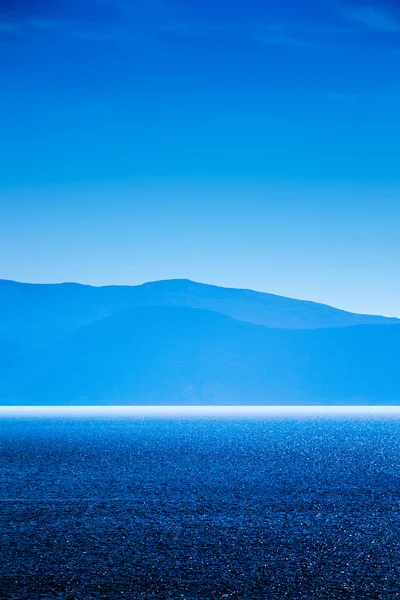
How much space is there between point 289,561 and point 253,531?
8489mm

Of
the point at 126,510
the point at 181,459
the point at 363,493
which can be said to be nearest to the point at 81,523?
the point at 126,510

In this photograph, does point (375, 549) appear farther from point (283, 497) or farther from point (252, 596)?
point (283, 497)

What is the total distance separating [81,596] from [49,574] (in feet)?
14.8

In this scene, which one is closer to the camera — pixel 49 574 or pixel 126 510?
pixel 49 574

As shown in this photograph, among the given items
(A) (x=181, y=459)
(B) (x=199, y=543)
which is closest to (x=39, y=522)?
(B) (x=199, y=543)

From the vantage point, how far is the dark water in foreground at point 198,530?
36.2 metres

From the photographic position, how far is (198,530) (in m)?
49.5

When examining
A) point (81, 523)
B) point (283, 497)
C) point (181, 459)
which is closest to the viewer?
point (81, 523)

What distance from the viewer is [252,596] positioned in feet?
112

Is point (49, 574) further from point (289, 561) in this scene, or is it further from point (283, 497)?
point (283, 497)

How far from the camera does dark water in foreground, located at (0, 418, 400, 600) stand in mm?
36156

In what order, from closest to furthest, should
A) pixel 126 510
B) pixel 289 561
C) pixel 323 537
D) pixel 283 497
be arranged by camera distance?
1. pixel 289 561
2. pixel 323 537
3. pixel 126 510
4. pixel 283 497

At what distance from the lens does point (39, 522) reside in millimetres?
51906

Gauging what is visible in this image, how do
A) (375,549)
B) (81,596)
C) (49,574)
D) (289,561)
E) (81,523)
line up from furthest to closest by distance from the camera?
(81,523) < (375,549) < (289,561) < (49,574) < (81,596)
